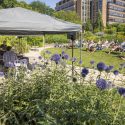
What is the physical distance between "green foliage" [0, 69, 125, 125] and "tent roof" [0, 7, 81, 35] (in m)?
3.48

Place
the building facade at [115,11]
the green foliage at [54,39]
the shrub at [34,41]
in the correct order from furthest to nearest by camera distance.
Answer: the building facade at [115,11] < the green foliage at [54,39] < the shrub at [34,41]

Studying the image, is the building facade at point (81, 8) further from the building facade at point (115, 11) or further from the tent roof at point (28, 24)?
the tent roof at point (28, 24)

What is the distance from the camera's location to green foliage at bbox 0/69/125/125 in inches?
164

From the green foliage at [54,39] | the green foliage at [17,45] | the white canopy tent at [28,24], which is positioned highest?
the white canopy tent at [28,24]

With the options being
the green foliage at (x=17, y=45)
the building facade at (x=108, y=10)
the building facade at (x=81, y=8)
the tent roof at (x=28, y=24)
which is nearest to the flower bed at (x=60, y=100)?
the tent roof at (x=28, y=24)

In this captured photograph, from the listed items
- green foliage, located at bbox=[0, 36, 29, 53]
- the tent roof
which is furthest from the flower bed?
green foliage, located at bbox=[0, 36, 29, 53]

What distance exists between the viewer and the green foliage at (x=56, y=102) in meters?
4.16

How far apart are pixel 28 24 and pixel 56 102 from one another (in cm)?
516

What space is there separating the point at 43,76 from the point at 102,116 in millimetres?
1937

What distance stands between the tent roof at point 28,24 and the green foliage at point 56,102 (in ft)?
11.4

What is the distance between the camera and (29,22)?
31.7 feet

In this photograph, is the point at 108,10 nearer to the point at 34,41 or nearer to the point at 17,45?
the point at 34,41

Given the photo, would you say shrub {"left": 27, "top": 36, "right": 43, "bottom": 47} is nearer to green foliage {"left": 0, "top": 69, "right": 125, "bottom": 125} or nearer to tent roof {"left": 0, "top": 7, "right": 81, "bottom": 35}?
tent roof {"left": 0, "top": 7, "right": 81, "bottom": 35}

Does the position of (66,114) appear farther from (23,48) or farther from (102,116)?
(23,48)
